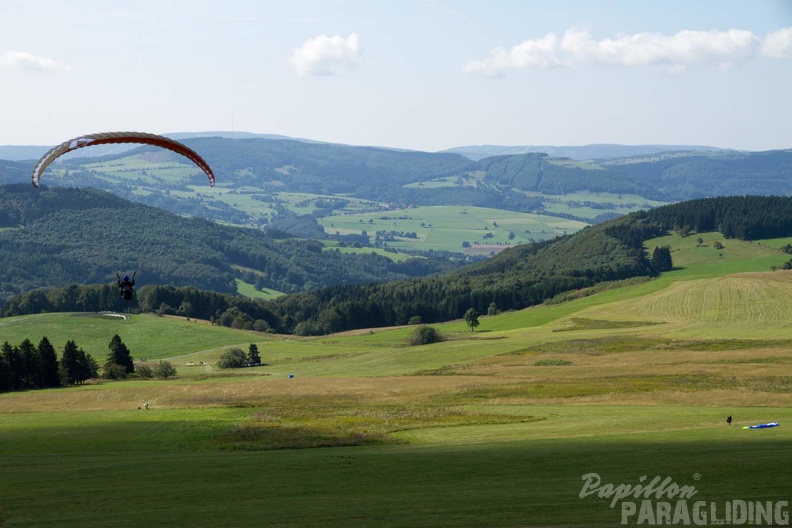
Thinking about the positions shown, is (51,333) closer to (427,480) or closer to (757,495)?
(427,480)

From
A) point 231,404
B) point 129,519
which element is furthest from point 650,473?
point 231,404

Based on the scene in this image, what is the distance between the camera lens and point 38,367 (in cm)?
10319

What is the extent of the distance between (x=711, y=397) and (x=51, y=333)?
120 meters

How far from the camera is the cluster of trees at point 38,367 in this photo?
10106 centimetres

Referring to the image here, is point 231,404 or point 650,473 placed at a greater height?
point 650,473

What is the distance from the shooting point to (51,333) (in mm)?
158750

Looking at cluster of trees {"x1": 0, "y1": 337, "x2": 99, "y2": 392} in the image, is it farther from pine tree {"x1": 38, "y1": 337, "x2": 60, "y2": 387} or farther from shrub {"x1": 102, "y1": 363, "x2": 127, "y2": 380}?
shrub {"x1": 102, "y1": 363, "x2": 127, "y2": 380}

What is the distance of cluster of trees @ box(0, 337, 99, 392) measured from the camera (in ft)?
332

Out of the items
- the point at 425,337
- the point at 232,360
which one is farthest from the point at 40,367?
the point at 425,337

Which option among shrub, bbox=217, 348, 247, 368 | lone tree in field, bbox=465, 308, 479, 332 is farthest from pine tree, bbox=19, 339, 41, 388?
lone tree in field, bbox=465, 308, 479, 332

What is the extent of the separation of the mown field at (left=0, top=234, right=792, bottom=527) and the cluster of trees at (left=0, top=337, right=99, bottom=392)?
18.2ft

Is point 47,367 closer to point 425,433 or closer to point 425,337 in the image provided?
point 425,433

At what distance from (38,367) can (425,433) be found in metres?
60.0

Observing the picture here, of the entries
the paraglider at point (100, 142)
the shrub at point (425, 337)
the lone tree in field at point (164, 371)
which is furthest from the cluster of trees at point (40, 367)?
the paraglider at point (100, 142)
